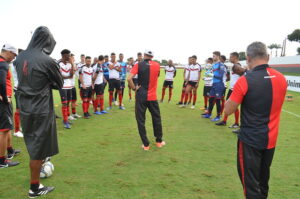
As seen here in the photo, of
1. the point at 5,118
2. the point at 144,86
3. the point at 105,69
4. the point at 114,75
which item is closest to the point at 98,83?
the point at 114,75

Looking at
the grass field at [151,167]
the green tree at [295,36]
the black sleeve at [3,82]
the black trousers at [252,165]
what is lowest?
the grass field at [151,167]

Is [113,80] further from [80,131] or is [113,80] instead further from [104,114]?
[80,131]

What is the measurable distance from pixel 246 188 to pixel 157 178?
5.79 ft

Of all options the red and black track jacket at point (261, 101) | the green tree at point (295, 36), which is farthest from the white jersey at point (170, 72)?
the green tree at point (295, 36)

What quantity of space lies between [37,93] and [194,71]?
824 centimetres

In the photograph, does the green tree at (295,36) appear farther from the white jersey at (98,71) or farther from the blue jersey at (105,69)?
the white jersey at (98,71)

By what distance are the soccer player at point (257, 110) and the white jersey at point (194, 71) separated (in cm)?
779

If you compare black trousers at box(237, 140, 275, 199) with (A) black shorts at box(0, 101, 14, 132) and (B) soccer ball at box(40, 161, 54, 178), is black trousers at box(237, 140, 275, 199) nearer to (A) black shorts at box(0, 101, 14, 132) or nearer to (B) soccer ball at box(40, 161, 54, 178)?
(B) soccer ball at box(40, 161, 54, 178)

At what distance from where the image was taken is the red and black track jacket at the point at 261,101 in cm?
256

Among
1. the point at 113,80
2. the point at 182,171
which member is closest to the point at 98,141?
the point at 182,171

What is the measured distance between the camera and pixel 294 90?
53.9 ft

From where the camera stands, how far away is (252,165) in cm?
266

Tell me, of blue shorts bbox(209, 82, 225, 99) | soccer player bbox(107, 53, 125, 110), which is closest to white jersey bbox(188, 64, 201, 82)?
blue shorts bbox(209, 82, 225, 99)

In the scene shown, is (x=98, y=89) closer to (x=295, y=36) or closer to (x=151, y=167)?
(x=151, y=167)
